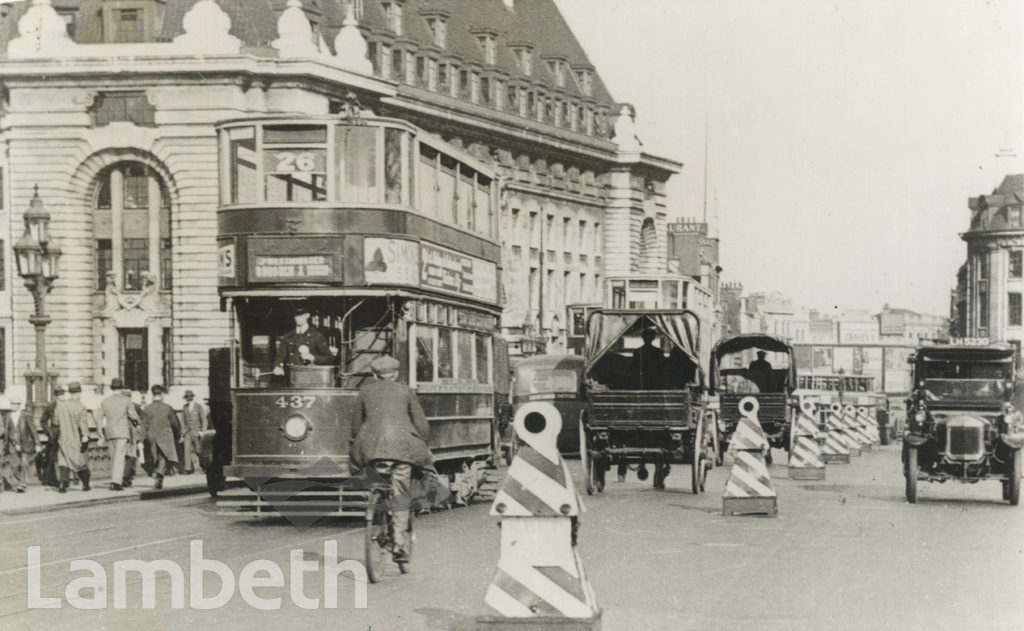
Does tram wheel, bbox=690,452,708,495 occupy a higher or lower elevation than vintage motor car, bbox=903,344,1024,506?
lower

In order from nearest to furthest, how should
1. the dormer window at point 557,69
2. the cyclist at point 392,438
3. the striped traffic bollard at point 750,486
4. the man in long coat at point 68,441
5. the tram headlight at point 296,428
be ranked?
1. the cyclist at point 392,438
2. the tram headlight at point 296,428
3. the striped traffic bollard at point 750,486
4. the man in long coat at point 68,441
5. the dormer window at point 557,69

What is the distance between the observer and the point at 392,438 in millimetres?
13695

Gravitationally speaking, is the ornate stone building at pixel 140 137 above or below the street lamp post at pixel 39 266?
above

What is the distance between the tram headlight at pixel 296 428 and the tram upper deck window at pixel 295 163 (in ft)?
8.99

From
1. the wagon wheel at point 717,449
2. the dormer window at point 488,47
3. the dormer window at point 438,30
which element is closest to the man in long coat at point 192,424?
the wagon wheel at point 717,449

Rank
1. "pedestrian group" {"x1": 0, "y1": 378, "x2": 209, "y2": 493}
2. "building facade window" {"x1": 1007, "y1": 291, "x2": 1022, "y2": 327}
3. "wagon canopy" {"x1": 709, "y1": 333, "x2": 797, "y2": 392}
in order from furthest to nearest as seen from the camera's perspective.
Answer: "building facade window" {"x1": 1007, "y1": 291, "x2": 1022, "y2": 327}, "wagon canopy" {"x1": 709, "y1": 333, "x2": 797, "y2": 392}, "pedestrian group" {"x1": 0, "y1": 378, "x2": 209, "y2": 493}

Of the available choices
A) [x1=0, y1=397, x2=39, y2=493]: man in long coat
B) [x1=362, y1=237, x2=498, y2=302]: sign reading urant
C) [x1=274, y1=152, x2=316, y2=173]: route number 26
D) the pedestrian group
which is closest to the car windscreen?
[x1=362, y1=237, x2=498, y2=302]: sign reading urant

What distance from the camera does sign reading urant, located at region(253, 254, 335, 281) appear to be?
19.5 meters

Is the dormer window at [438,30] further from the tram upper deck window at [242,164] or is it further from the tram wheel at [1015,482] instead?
the tram upper deck window at [242,164]

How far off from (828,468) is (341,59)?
32.3 m

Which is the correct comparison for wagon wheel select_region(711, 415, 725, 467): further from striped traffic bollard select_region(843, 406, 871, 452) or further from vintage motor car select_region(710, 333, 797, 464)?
striped traffic bollard select_region(843, 406, 871, 452)

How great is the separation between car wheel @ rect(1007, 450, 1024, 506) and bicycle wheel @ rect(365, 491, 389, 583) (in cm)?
1164

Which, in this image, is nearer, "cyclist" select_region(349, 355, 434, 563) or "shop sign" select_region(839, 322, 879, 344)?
"cyclist" select_region(349, 355, 434, 563)

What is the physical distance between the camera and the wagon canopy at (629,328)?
27203 mm
